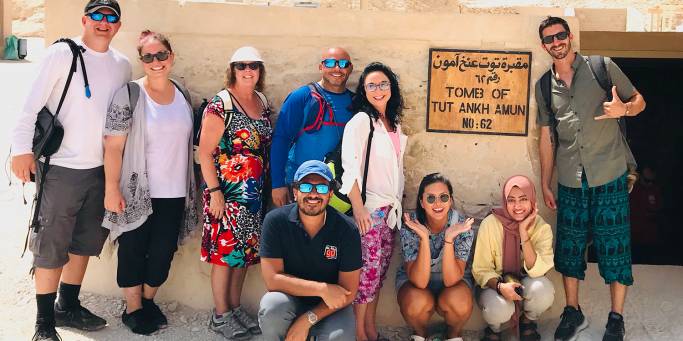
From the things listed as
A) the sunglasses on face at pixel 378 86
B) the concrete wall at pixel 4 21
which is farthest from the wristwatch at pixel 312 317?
the concrete wall at pixel 4 21

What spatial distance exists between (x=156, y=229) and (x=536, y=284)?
2.32 meters

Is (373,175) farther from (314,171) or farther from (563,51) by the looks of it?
(563,51)

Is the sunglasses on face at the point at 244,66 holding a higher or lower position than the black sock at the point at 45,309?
higher

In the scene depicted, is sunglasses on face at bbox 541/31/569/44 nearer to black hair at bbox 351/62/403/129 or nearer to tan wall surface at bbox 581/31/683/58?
black hair at bbox 351/62/403/129

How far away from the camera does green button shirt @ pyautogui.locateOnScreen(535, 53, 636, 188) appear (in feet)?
12.7

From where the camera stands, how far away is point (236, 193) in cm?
391

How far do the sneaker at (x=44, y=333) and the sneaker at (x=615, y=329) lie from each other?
129 inches

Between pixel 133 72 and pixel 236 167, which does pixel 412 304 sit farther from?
pixel 133 72

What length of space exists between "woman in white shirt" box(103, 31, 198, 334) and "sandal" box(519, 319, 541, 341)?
2219 mm

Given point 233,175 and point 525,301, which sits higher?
point 233,175

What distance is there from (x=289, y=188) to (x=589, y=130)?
6.08 feet

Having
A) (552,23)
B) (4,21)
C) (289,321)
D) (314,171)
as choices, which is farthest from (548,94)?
(4,21)

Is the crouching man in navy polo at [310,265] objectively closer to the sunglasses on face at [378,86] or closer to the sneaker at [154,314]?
the sunglasses on face at [378,86]

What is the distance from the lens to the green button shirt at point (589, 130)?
3869 millimetres
